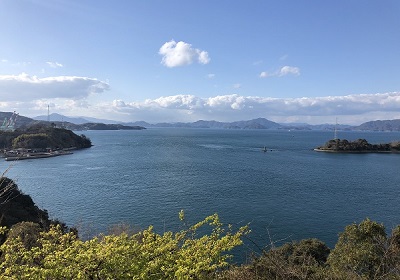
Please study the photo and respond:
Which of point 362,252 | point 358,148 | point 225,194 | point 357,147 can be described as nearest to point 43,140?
point 225,194

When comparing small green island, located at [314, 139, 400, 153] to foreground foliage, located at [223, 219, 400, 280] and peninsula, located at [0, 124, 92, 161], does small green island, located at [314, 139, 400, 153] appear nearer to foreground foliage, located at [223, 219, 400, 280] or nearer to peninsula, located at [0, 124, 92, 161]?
peninsula, located at [0, 124, 92, 161]

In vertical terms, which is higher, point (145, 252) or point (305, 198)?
point (145, 252)

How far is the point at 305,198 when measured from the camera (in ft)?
130

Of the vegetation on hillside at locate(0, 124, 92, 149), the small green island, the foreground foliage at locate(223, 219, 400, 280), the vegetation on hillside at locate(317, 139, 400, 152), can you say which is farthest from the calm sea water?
the vegetation on hillside at locate(317, 139, 400, 152)

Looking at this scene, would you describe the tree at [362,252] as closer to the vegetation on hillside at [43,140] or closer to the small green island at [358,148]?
the small green island at [358,148]

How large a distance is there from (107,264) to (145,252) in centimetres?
85

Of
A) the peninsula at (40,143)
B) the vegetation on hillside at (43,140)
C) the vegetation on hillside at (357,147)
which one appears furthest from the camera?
the vegetation on hillside at (357,147)

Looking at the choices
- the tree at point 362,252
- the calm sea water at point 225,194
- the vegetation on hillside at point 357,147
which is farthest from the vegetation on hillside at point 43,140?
Result: the tree at point 362,252

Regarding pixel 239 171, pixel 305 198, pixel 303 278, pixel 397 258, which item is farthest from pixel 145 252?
pixel 239 171

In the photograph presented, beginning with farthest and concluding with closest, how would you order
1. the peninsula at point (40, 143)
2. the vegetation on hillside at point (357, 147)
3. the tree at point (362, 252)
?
1. the vegetation on hillside at point (357, 147)
2. the peninsula at point (40, 143)
3. the tree at point (362, 252)

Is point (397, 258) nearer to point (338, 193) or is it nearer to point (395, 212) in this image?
point (395, 212)

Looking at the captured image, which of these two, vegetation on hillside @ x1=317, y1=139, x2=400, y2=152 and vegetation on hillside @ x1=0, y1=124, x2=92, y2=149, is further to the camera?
vegetation on hillside @ x1=317, y1=139, x2=400, y2=152

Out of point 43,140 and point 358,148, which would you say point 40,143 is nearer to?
point 43,140

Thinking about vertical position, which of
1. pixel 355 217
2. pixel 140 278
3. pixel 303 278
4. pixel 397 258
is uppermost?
pixel 140 278
